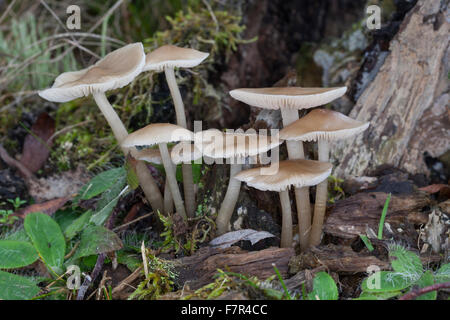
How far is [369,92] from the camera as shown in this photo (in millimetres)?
2664

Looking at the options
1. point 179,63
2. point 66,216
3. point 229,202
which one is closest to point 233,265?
point 229,202

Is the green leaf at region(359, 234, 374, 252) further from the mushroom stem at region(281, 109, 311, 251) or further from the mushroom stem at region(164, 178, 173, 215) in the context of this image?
the mushroom stem at region(164, 178, 173, 215)

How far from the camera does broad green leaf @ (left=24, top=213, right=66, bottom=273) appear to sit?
2049mm

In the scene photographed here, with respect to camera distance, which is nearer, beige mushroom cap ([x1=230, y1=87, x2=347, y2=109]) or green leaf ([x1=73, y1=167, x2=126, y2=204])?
beige mushroom cap ([x1=230, y1=87, x2=347, y2=109])

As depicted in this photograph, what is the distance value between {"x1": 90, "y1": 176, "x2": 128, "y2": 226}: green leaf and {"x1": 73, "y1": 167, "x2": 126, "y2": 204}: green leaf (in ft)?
0.10

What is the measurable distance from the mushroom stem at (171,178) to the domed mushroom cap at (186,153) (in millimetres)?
135

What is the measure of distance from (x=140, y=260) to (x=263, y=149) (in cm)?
86

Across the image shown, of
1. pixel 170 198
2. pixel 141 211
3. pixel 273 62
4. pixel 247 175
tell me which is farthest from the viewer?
pixel 273 62

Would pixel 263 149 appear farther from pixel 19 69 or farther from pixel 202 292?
pixel 19 69

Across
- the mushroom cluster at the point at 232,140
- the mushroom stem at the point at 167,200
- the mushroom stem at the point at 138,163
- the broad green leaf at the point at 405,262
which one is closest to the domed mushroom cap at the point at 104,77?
the mushroom cluster at the point at 232,140

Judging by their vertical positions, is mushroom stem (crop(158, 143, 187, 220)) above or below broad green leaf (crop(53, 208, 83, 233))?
above

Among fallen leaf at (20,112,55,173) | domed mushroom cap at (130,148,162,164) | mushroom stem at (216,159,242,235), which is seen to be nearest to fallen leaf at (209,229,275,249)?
mushroom stem at (216,159,242,235)

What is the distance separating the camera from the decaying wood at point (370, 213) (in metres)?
2.20

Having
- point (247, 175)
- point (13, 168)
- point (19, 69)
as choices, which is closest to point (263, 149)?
point (247, 175)
